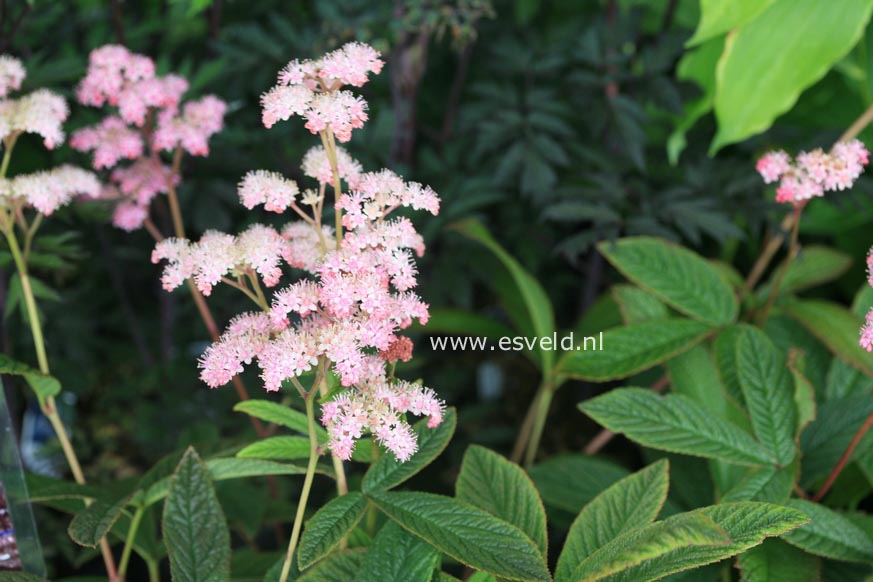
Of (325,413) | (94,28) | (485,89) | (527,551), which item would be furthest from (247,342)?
(94,28)

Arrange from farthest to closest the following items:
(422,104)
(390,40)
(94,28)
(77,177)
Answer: (422,104) < (94,28) < (390,40) < (77,177)

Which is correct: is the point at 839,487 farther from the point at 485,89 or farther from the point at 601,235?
the point at 485,89

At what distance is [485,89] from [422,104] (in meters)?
0.25

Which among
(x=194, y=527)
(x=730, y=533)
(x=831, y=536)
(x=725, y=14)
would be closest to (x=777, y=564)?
(x=831, y=536)

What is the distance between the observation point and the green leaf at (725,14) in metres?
0.92

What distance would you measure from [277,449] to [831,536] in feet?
1.49

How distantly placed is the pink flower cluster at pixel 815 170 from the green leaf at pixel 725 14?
0.73 feet

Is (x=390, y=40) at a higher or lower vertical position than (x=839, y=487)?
higher

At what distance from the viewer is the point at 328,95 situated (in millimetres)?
580

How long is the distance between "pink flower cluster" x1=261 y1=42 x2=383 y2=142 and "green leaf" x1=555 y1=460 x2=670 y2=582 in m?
0.36

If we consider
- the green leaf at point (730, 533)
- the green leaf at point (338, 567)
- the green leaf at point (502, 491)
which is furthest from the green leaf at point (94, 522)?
the green leaf at point (730, 533)

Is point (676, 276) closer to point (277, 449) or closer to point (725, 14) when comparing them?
point (725, 14)

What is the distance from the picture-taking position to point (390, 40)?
3.41 feet

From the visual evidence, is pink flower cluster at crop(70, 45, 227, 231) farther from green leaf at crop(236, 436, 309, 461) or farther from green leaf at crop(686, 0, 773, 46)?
green leaf at crop(686, 0, 773, 46)
